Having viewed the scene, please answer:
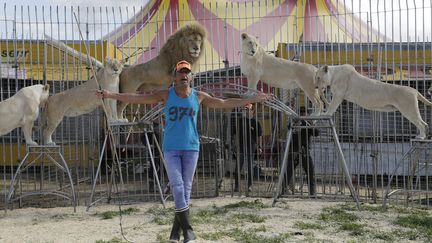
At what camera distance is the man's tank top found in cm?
479

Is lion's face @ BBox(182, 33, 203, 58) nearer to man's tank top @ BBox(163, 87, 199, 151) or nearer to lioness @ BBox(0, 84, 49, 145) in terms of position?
lioness @ BBox(0, 84, 49, 145)

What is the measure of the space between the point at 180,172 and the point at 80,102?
3.16 metres

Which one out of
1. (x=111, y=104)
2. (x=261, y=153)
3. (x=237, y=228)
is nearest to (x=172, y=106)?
(x=237, y=228)

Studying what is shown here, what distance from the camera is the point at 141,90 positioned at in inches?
300

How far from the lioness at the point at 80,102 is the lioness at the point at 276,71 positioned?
179 cm

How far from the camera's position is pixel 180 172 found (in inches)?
190

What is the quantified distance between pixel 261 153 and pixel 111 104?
3.38m

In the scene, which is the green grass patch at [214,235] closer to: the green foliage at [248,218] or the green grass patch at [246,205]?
the green foliage at [248,218]

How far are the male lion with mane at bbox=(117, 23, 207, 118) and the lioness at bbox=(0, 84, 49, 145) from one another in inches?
45.5

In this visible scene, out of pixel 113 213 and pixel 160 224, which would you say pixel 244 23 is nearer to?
pixel 113 213

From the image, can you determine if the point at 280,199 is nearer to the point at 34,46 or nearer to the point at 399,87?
the point at 399,87

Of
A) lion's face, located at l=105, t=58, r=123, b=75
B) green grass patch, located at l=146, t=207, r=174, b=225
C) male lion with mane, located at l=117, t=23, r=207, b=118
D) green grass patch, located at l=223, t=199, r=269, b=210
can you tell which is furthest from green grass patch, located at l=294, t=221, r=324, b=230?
lion's face, located at l=105, t=58, r=123, b=75

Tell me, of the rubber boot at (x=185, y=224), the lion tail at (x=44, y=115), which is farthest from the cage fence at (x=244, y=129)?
the rubber boot at (x=185, y=224)

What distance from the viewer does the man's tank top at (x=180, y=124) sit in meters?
4.79
